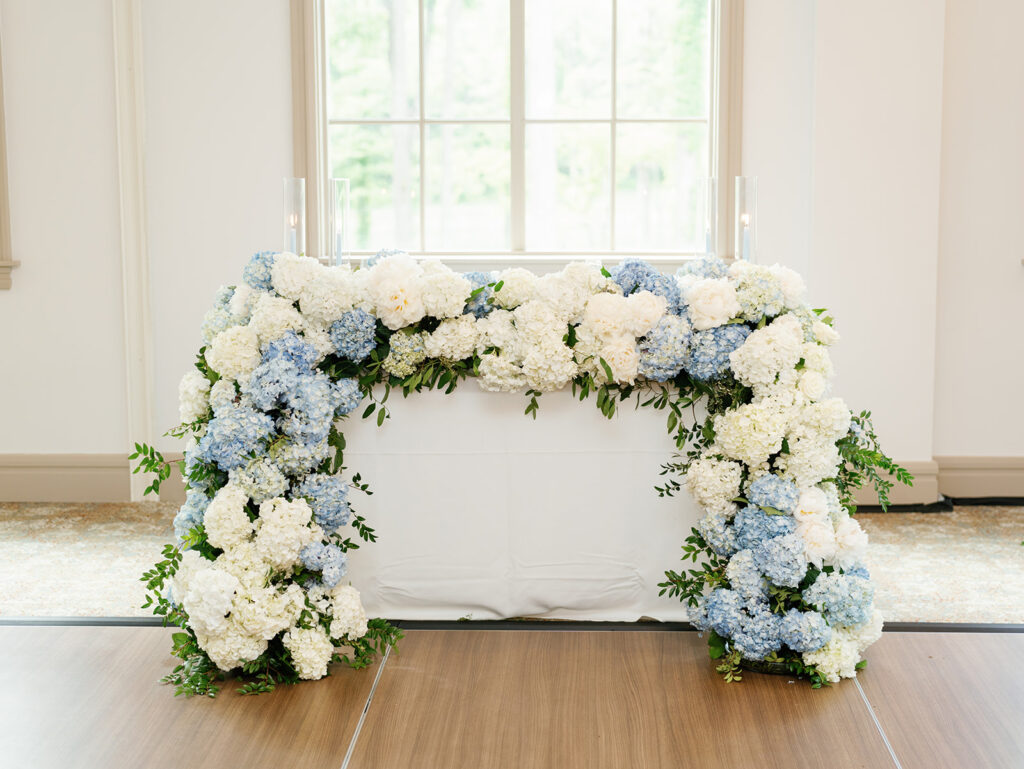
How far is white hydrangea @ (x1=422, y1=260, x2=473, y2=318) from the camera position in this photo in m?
2.64

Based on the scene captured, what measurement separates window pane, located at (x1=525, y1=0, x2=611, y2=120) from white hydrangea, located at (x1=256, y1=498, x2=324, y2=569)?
103 inches

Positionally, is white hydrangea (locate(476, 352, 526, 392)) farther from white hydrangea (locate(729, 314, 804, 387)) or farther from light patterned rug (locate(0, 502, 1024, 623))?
light patterned rug (locate(0, 502, 1024, 623))

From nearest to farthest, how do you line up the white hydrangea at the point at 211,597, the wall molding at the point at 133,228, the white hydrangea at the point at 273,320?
the white hydrangea at the point at 211,597, the white hydrangea at the point at 273,320, the wall molding at the point at 133,228

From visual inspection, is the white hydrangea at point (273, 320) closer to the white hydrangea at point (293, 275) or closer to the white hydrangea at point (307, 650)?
the white hydrangea at point (293, 275)

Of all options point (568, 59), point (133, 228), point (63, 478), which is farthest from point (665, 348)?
point (63, 478)

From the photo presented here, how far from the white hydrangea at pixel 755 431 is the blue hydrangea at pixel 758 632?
37 centimetres

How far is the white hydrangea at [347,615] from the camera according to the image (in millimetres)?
2582

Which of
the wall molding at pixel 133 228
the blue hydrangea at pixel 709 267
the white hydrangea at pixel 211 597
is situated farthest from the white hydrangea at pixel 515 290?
the wall molding at pixel 133 228

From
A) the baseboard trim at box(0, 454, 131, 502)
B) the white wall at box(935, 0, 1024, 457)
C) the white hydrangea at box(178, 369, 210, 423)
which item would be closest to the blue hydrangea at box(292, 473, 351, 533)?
the white hydrangea at box(178, 369, 210, 423)

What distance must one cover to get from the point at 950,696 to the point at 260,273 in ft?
6.73

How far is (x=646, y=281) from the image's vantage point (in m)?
2.71

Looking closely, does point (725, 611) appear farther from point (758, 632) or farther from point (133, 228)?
point (133, 228)

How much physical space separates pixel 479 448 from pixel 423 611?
51 centimetres

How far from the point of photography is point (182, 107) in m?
4.36
